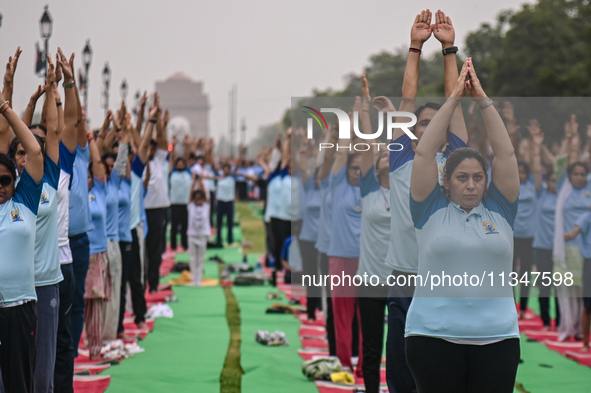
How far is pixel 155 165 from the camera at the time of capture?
1046cm

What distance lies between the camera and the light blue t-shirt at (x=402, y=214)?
464 cm

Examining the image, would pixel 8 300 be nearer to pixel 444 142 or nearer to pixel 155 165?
pixel 444 142

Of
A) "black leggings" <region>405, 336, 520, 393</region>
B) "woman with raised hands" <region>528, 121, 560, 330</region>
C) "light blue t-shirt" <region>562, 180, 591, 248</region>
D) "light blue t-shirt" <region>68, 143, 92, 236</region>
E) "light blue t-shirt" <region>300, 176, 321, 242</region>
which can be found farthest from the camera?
"woman with raised hands" <region>528, 121, 560, 330</region>

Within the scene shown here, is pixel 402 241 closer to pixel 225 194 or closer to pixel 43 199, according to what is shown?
pixel 43 199

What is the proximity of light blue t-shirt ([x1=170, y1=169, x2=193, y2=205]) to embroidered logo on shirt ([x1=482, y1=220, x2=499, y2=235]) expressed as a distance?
1122 cm

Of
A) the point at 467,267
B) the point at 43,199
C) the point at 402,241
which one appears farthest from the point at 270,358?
the point at 467,267

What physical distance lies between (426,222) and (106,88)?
14545mm

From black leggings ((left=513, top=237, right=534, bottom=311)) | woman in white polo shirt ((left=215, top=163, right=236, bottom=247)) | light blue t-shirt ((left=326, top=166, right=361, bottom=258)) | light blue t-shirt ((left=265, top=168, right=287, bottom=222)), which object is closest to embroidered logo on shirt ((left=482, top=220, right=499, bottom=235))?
light blue t-shirt ((left=326, top=166, right=361, bottom=258))

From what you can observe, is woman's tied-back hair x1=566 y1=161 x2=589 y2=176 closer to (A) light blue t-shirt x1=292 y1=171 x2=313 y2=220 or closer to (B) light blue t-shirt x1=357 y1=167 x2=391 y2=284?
(A) light blue t-shirt x1=292 y1=171 x2=313 y2=220

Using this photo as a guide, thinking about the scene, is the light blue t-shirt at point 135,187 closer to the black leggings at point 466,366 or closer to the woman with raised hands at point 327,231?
the woman with raised hands at point 327,231

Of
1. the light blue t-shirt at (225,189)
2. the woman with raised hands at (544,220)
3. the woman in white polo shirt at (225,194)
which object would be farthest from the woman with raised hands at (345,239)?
the light blue t-shirt at (225,189)

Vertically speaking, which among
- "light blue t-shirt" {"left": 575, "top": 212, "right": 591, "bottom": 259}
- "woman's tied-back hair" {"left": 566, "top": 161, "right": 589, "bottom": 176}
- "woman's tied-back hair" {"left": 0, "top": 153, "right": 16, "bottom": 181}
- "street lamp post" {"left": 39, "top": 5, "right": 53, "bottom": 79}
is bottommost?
"light blue t-shirt" {"left": 575, "top": 212, "right": 591, "bottom": 259}

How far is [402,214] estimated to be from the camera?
477cm

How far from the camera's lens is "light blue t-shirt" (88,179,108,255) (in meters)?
6.65
